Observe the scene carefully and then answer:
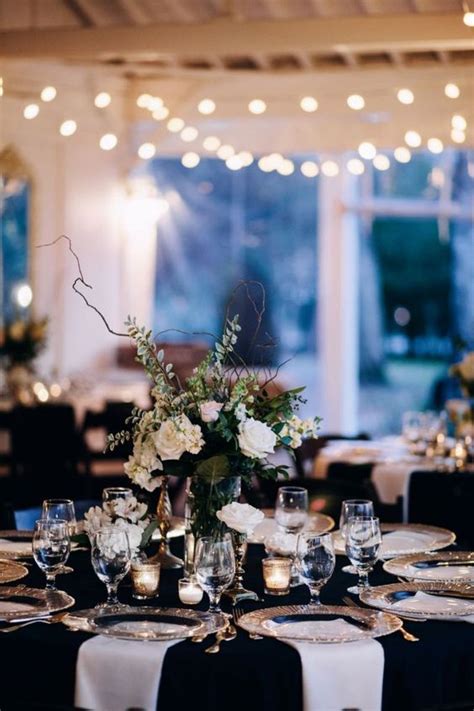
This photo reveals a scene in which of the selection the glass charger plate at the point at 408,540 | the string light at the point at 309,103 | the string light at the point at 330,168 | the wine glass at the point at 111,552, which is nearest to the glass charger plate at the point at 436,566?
the glass charger plate at the point at 408,540

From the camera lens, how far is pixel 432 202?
1153 centimetres

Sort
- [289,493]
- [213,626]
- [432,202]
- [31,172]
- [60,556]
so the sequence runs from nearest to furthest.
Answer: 1. [213,626]
2. [60,556]
3. [289,493]
4. [31,172]
5. [432,202]

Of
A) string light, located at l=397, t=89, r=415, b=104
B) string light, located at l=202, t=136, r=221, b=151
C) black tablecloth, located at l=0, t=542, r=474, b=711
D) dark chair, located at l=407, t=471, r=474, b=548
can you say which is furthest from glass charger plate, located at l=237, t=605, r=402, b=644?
string light, located at l=202, t=136, r=221, b=151

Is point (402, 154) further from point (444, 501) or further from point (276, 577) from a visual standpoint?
point (276, 577)

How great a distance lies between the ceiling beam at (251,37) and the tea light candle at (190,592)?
5653 mm

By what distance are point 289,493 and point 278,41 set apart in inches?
205

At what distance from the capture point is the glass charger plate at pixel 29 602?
2.79 m

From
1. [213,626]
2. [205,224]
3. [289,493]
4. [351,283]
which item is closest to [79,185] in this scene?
[205,224]

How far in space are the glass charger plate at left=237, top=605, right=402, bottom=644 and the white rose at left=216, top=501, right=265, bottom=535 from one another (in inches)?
8.3

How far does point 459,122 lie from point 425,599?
7.57 metres

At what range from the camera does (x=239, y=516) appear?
2930mm

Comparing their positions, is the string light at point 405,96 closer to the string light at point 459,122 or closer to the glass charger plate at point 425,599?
the string light at point 459,122

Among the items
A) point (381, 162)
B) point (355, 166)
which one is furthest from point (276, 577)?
point (381, 162)

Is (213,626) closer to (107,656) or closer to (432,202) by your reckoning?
(107,656)
